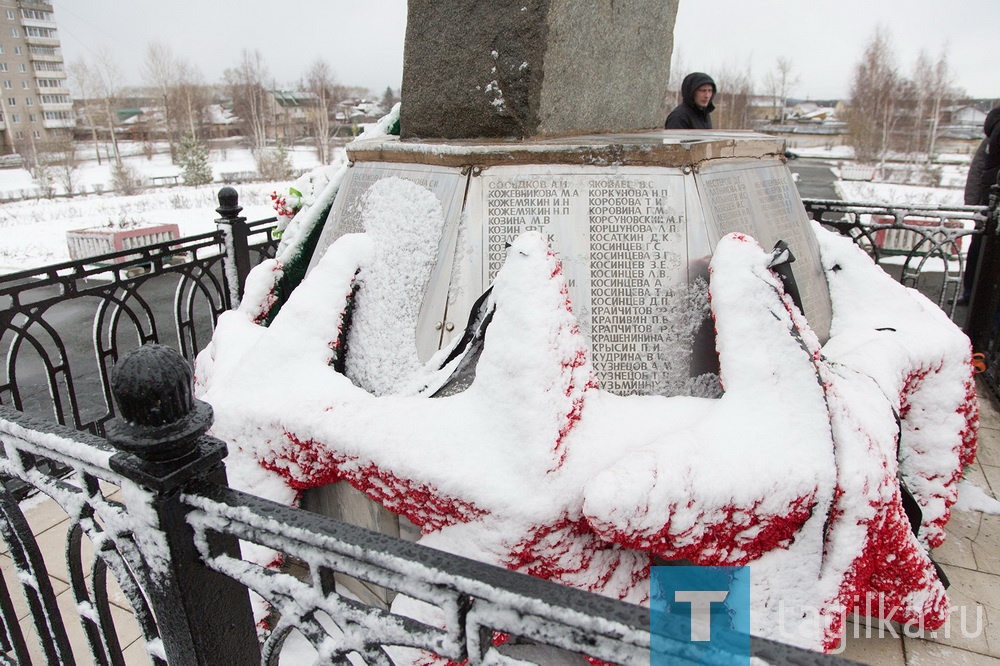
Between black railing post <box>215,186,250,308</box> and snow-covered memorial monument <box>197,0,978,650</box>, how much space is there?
1.64 metres

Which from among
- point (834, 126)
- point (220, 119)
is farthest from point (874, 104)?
point (220, 119)

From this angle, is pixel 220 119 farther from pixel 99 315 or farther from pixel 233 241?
pixel 99 315

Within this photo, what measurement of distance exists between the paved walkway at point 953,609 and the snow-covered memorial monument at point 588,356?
0.14 metres

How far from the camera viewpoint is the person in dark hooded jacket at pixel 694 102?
18.3 ft

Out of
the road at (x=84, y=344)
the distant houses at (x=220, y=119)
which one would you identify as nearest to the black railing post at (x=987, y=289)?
the road at (x=84, y=344)

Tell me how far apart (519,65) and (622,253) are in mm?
1118

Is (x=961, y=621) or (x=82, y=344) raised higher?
(x=961, y=621)

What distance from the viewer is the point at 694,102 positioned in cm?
567

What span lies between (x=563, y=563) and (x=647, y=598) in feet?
1.42

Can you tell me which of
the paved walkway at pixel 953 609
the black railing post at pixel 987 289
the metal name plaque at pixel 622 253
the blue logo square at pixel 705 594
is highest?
the metal name plaque at pixel 622 253

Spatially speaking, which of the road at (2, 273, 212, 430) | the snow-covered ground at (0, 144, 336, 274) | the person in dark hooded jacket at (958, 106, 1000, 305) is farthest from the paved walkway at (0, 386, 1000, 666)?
the snow-covered ground at (0, 144, 336, 274)

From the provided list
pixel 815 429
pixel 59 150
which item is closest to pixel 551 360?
pixel 815 429

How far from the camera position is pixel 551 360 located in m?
2.21

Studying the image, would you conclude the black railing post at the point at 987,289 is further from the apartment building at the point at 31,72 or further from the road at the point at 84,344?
the apartment building at the point at 31,72
